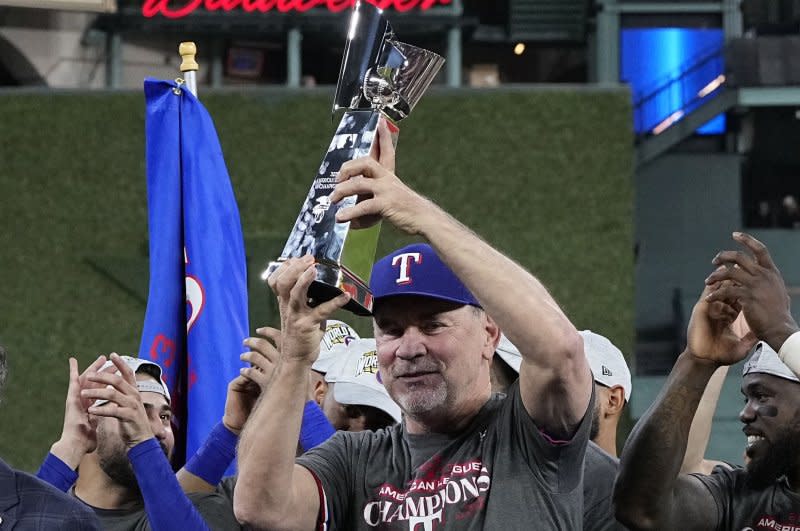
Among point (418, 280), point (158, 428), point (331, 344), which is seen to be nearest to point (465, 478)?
point (418, 280)

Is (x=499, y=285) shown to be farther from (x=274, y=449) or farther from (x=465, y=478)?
(x=274, y=449)

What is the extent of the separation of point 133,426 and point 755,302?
4.92 feet

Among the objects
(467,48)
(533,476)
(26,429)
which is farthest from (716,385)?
(467,48)

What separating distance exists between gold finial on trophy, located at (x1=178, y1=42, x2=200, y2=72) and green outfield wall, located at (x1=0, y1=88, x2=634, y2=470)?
7.21 m

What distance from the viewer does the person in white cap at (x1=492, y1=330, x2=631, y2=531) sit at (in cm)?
329

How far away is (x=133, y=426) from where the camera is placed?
11.4ft

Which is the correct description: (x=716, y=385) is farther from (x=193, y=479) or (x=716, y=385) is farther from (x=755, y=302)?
(x=193, y=479)

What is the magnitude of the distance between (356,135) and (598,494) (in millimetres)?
1047

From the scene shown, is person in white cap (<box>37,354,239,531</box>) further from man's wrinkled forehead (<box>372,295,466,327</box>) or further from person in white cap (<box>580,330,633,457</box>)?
person in white cap (<box>580,330,633,457</box>)

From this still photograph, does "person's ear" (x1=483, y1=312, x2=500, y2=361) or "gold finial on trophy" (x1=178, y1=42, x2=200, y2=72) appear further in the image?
"gold finial on trophy" (x1=178, y1=42, x2=200, y2=72)

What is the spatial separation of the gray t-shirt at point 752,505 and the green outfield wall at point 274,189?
8.64 metres

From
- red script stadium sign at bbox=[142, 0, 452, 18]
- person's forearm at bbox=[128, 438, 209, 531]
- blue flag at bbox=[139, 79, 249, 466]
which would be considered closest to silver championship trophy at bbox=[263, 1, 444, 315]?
person's forearm at bbox=[128, 438, 209, 531]

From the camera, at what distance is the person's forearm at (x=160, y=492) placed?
11.3ft

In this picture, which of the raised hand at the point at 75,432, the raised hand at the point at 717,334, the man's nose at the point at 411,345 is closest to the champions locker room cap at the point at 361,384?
the raised hand at the point at 75,432
